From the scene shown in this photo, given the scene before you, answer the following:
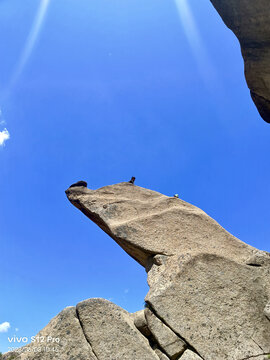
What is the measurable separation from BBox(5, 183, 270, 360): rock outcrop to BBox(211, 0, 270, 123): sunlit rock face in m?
5.25

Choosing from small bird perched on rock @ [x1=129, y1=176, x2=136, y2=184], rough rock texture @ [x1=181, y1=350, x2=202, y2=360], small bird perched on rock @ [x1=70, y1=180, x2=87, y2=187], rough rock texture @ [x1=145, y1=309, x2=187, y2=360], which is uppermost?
small bird perched on rock @ [x1=129, y1=176, x2=136, y2=184]

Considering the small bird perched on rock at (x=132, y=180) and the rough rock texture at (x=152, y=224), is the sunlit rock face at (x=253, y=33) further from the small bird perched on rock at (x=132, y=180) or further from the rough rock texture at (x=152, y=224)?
the small bird perched on rock at (x=132, y=180)

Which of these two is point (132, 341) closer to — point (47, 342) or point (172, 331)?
point (172, 331)

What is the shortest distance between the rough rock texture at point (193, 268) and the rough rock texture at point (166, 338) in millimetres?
119

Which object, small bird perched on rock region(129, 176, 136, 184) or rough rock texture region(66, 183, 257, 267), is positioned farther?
small bird perched on rock region(129, 176, 136, 184)

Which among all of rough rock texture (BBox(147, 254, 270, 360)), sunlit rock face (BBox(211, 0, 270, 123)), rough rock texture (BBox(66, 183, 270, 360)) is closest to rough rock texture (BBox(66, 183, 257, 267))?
rough rock texture (BBox(66, 183, 270, 360))

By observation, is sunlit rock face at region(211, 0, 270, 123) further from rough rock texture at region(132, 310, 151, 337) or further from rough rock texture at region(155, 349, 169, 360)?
rough rock texture at region(155, 349, 169, 360)

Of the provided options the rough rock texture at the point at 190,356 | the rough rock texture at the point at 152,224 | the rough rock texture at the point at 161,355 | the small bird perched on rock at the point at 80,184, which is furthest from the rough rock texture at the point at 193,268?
the rough rock texture at the point at 161,355

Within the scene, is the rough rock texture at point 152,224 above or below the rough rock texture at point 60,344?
above

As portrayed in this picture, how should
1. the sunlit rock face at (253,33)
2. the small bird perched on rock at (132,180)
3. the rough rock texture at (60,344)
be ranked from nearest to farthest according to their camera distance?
the rough rock texture at (60,344), the sunlit rock face at (253,33), the small bird perched on rock at (132,180)

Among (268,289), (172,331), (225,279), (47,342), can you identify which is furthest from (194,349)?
(47,342)

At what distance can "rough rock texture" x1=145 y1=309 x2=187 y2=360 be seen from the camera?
7483 mm

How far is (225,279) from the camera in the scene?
884 cm

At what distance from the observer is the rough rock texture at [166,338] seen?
748 centimetres
